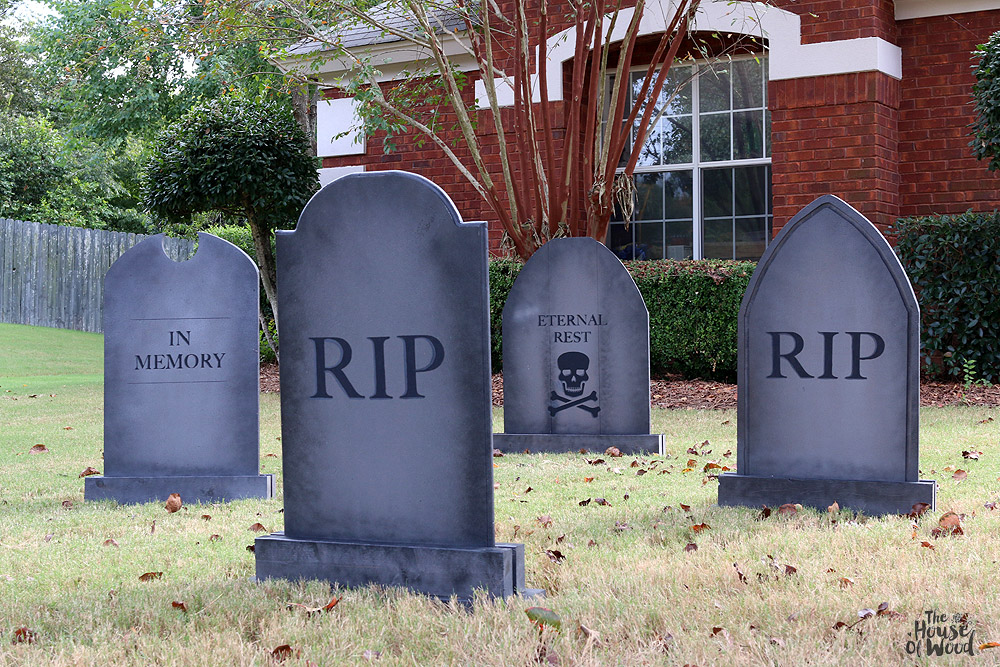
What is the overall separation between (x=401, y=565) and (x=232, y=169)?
11.0 m

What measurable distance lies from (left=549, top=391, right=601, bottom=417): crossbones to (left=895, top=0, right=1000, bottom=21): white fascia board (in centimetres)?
726

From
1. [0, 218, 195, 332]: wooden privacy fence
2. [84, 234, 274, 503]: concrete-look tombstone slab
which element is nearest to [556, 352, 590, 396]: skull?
[84, 234, 274, 503]: concrete-look tombstone slab

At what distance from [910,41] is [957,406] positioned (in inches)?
187

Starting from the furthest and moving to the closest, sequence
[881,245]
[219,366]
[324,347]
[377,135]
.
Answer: [377,135]
[219,366]
[881,245]
[324,347]

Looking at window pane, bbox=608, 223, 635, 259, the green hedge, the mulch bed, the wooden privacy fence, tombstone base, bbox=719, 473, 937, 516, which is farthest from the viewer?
the wooden privacy fence

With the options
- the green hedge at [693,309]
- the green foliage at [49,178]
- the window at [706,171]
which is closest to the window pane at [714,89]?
the window at [706,171]

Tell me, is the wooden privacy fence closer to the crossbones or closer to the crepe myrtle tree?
the crepe myrtle tree

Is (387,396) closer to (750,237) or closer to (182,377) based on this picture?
(182,377)

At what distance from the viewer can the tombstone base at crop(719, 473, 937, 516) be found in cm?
448

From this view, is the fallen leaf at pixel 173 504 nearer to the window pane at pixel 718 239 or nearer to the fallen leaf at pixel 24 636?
the fallen leaf at pixel 24 636

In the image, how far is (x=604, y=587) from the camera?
3309 millimetres

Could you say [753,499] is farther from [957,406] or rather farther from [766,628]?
[957,406]

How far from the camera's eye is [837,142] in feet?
37.4

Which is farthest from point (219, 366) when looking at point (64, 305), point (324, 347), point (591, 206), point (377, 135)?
point (64, 305)
